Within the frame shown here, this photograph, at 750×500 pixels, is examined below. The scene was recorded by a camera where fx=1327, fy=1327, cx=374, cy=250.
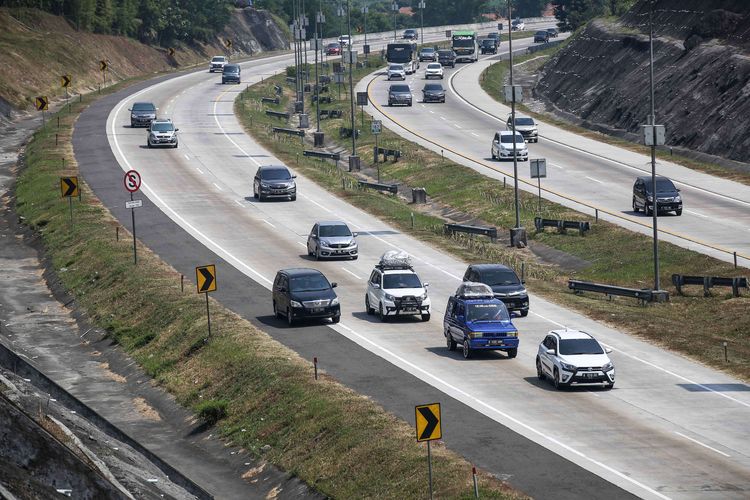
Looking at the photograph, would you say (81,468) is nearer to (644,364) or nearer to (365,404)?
(365,404)

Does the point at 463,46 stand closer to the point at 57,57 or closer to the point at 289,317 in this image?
the point at 57,57

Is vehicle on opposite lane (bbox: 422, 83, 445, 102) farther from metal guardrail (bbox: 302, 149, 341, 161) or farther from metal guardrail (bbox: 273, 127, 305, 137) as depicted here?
metal guardrail (bbox: 302, 149, 341, 161)

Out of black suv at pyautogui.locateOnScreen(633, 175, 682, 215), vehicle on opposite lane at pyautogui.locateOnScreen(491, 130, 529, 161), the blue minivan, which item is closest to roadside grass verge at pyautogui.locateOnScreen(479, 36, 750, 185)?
vehicle on opposite lane at pyautogui.locateOnScreen(491, 130, 529, 161)

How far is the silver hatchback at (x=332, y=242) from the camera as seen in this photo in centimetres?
5616

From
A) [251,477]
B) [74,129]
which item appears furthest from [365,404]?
[74,129]

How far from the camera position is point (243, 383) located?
1556 inches

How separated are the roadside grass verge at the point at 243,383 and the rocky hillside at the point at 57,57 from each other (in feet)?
159

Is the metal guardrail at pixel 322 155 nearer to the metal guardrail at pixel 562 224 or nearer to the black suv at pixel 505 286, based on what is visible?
the metal guardrail at pixel 562 224

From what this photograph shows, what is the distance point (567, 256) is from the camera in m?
62.1

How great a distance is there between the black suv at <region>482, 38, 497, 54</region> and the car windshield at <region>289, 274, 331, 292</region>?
131877 millimetres

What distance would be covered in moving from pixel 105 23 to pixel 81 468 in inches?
4777

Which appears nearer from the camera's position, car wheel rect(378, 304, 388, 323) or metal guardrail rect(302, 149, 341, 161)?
car wheel rect(378, 304, 388, 323)

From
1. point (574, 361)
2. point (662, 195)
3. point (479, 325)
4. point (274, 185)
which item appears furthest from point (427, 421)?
point (274, 185)

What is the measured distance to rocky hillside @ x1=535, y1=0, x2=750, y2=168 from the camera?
85312mm
